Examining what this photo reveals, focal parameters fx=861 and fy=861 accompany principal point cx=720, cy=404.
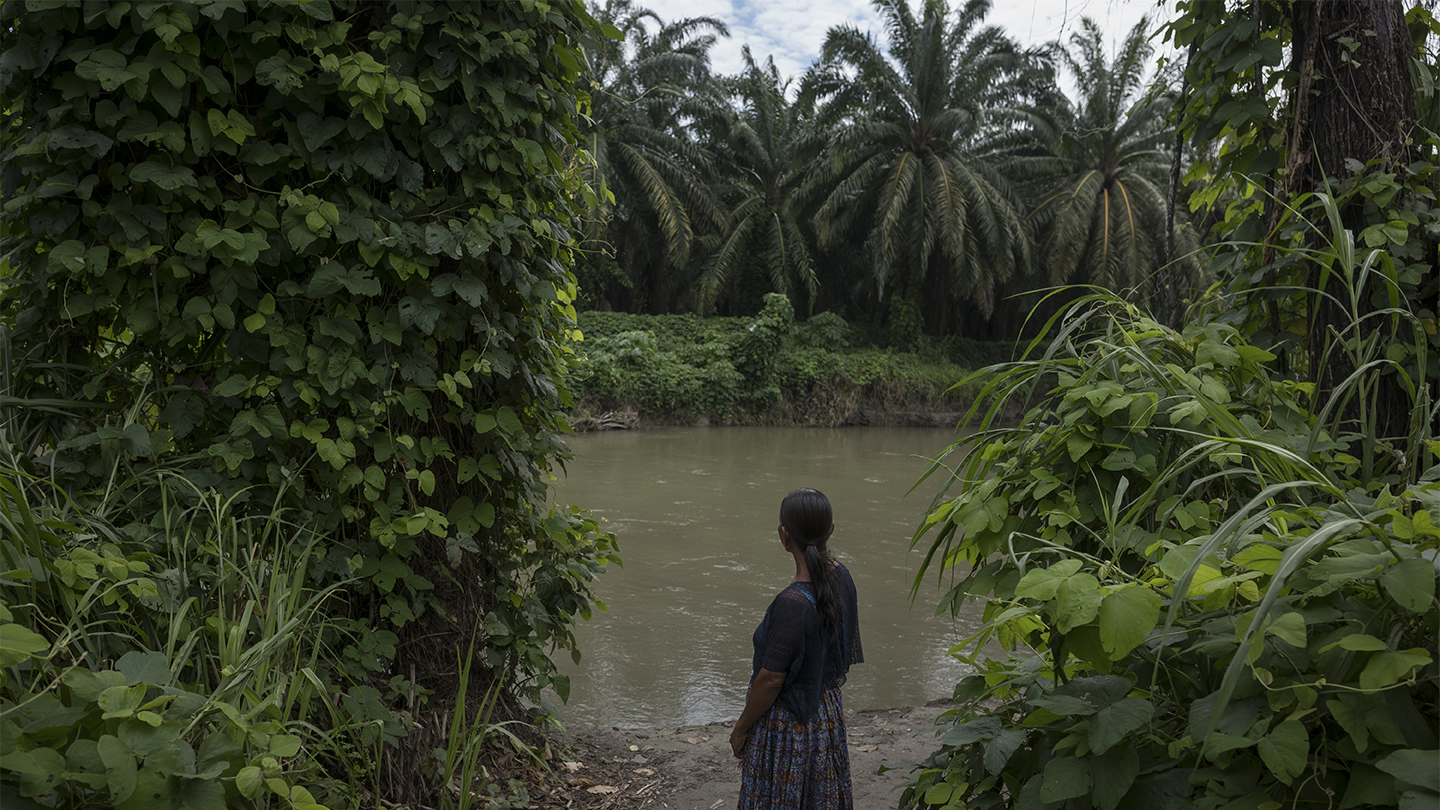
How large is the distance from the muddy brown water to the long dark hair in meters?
1.02

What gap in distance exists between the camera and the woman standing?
2.63 meters

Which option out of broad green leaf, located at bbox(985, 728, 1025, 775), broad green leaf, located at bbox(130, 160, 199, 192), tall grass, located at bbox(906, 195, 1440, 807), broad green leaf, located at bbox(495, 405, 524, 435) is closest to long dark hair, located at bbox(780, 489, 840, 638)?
tall grass, located at bbox(906, 195, 1440, 807)

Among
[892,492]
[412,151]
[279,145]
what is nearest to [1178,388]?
[412,151]

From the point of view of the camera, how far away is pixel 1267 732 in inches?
52.9

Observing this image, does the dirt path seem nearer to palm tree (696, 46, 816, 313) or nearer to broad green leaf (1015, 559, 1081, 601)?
broad green leaf (1015, 559, 1081, 601)

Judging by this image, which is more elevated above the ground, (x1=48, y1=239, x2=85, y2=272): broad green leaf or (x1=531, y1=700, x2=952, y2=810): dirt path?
(x1=48, y1=239, x2=85, y2=272): broad green leaf

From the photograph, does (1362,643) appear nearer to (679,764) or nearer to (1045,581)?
(1045,581)

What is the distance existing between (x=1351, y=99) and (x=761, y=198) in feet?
73.6

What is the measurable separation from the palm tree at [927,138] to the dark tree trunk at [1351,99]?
59.2 feet

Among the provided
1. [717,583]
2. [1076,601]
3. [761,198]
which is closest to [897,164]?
[761,198]

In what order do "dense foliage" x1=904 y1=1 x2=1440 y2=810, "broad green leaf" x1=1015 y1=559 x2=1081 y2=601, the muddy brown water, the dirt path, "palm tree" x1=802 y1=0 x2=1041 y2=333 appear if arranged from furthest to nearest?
"palm tree" x1=802 y1=0 x2=1041 y2=333 → the muddy brown water → the dirt path → "broad green leaf" x1=1015 y1=559 x2=1081 y2=601 → "dense foliage" x1=904 y1=1 x2=1440 y2=810

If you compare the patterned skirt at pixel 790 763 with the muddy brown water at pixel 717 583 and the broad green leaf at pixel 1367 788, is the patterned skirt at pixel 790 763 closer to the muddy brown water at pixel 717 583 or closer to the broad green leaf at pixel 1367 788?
the muddy brown water at pixel 717 583

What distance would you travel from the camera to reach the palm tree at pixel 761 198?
77.4ft

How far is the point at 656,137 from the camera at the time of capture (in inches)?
894
